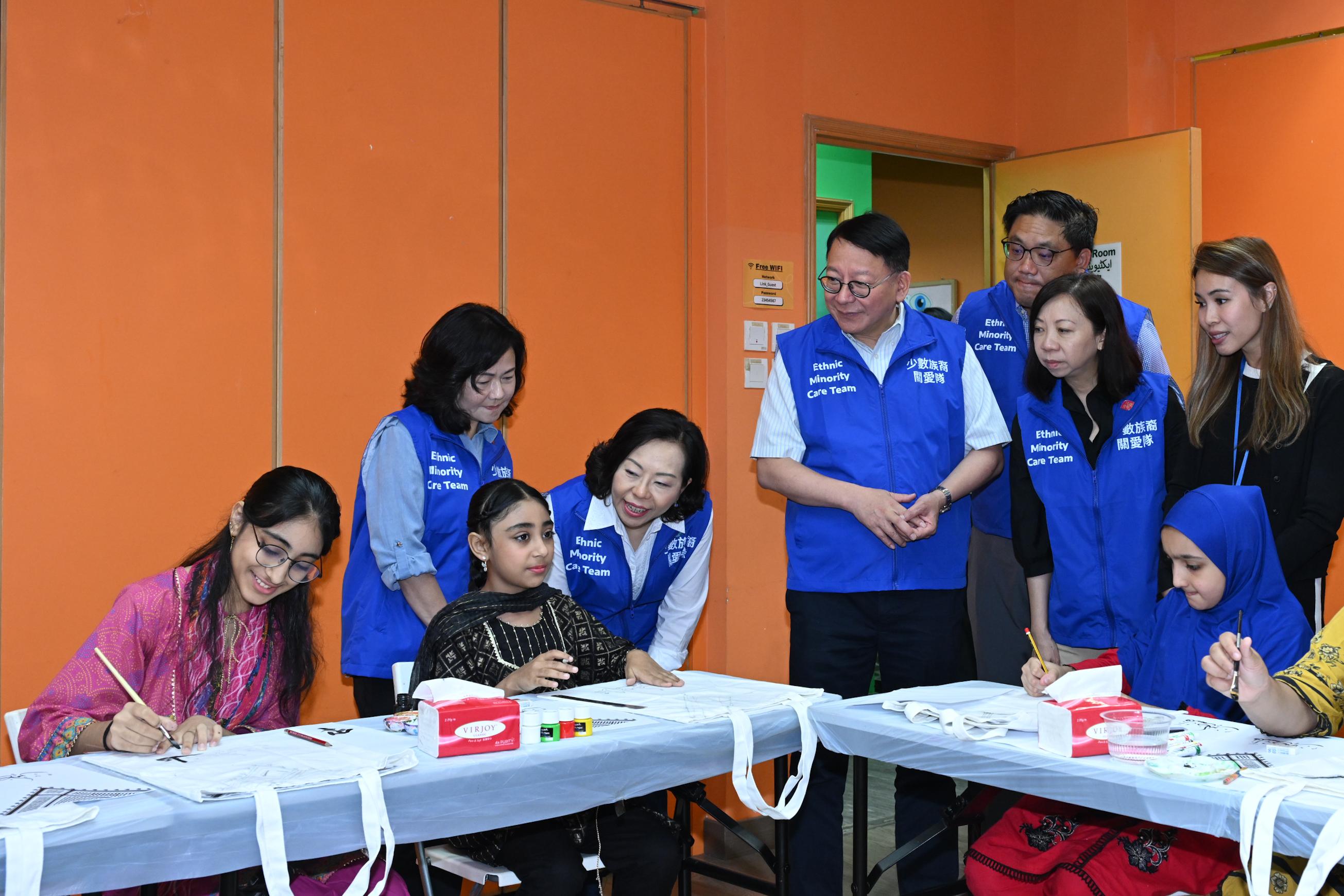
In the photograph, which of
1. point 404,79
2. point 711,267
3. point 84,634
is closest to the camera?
point 84,634

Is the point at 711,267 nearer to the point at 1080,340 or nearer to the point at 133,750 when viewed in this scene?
the point at 1080,340

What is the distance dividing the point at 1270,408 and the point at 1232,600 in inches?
22.8

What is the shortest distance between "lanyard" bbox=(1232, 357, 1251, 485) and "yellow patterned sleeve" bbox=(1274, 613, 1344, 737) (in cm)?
65

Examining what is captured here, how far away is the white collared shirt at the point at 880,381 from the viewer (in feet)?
10.1

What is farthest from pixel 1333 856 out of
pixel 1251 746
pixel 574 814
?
pixel 574 814

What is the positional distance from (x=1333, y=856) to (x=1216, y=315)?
1.54 m

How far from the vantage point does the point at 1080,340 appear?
282cm

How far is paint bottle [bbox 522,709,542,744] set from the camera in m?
2.12

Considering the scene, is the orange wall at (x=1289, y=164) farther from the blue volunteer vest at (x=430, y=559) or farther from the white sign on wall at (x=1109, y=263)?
the blue volunteer vest at (x=430, y=559)

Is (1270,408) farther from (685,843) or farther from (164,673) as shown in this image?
(164,673)

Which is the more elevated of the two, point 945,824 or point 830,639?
point 830,639

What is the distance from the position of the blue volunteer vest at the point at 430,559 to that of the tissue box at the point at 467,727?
80 centimetres

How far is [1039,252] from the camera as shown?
10.9ft

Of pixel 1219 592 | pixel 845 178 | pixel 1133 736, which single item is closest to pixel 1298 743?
pixel 1133 736
